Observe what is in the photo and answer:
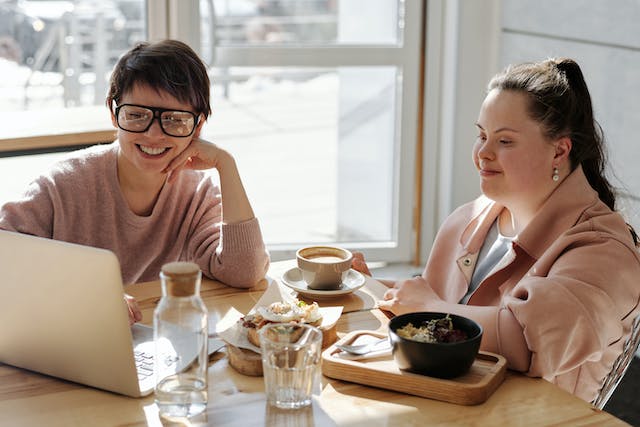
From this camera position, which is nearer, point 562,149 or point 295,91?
point 562,149

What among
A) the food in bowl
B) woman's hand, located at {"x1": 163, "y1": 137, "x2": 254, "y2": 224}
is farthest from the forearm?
the food in bowl

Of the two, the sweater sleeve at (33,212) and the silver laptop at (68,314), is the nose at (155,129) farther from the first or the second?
the silver laptop at (68,314)

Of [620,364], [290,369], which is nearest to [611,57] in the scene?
[620,364]

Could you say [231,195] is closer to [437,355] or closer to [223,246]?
[223,246]

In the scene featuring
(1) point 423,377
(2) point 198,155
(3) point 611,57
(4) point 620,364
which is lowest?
(4) point 620,364

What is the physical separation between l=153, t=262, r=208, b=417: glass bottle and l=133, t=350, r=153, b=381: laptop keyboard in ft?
0.27

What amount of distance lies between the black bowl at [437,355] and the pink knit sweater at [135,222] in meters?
0.54

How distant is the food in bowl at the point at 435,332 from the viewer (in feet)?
4.80

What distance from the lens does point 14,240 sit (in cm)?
141

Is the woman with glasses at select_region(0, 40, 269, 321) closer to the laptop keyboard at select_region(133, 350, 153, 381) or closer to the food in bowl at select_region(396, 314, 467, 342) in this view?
the laptop keyboard at select_region(133, 350, 153, 381)

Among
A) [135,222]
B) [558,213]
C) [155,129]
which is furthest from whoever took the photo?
[135,222]

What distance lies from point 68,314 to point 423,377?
0.55 metres

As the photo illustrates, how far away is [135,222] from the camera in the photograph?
209 centimetres

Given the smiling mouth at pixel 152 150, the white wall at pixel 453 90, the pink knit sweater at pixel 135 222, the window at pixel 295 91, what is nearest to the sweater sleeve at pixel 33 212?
the pink knit sweater at pixel 135 222
